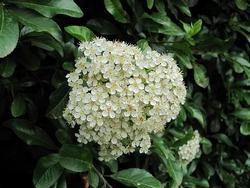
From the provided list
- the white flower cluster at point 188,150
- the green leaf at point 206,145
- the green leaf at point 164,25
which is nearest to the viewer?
the green leaf at point 164,25

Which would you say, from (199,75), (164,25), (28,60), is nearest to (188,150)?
(199,75)

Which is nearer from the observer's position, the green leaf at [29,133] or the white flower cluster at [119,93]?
the white flower cluster at [119,93]

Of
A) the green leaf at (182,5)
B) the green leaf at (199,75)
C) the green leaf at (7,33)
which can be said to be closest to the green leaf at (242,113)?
the green leaf at (199,75)

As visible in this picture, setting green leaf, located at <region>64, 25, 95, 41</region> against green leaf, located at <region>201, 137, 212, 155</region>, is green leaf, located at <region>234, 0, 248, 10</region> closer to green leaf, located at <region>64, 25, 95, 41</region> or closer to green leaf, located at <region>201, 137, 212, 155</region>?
green leaf, located at <region>201, 137, 212, 155</region>

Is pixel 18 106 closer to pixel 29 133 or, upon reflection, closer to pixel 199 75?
pixel 29 133

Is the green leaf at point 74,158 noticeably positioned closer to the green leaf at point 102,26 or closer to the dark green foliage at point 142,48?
the dark green foliage at point 142,48

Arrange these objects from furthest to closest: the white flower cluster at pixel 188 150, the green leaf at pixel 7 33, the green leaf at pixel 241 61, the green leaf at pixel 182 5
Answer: the green leaf at pixel 241 61 < the white flower cluster at pixel 188 150 < the green leaf at pixel 182 5 < the green leaf at pixel 7 33

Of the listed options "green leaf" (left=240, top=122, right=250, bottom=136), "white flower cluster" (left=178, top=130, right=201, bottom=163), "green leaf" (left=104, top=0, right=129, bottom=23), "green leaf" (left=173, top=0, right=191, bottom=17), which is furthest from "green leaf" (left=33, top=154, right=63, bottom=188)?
"green leaf" (left=240, top=122, right=250, bottom=136)
